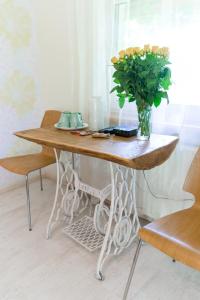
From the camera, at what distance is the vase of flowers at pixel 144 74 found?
1296 mm

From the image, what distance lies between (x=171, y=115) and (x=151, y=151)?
46 centimetres

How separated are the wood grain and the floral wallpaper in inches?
68.9

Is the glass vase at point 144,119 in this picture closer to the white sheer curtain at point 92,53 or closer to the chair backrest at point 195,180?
the chair backrest at point 195,180

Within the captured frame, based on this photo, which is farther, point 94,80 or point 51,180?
point 51,180

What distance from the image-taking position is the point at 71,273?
1.49 metres

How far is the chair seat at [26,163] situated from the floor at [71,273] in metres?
0.45

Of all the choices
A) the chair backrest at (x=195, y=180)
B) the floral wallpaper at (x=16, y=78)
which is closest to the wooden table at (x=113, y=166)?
the chair backrest at (x=195, y=180)

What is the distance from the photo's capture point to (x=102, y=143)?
1.40 metres

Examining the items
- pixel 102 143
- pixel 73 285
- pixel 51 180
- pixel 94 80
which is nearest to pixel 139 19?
pixel 94 80

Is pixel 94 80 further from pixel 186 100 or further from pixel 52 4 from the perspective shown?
pixel 52 4

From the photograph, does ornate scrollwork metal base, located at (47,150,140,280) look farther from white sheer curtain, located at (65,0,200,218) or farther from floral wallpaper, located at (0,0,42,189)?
floral wallpaper, located at (0,0,42,189)

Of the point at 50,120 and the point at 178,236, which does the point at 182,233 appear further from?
the point at 50,120

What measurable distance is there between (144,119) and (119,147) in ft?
0.86

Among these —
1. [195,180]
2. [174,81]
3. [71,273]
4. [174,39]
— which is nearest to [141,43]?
[174,39]
